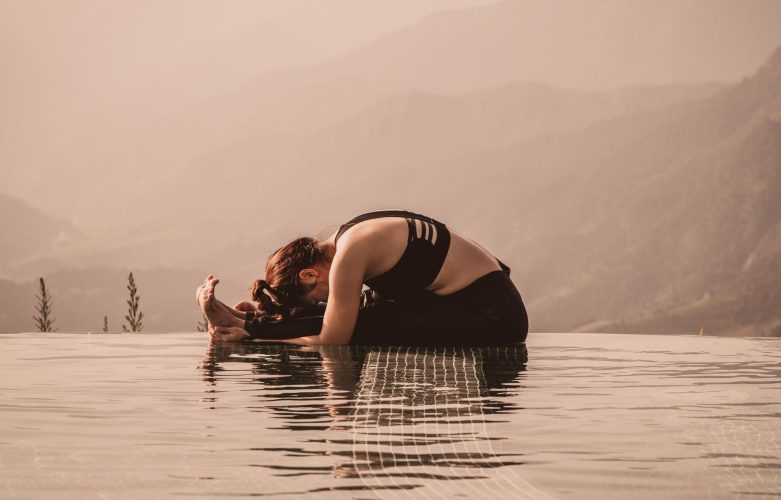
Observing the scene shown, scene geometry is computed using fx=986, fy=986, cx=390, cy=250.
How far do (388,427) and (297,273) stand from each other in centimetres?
241

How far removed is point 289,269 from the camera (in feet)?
15.9

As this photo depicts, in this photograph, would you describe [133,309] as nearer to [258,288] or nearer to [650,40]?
[258,288]

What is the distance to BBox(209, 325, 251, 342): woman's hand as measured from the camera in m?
5.26

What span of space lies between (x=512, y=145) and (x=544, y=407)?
17789 centimetres

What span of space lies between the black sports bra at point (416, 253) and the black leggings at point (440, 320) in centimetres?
13

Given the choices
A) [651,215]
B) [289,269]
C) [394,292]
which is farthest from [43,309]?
[651,215]

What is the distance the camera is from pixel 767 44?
170 meters

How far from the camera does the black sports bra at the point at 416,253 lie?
15.5 feet

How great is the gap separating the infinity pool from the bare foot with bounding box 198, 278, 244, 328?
415 millimetres

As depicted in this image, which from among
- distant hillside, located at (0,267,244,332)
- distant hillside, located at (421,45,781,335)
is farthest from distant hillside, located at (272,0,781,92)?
distant hillside, located at (0,267,244,332)

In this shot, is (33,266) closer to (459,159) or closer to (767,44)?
(459,159)

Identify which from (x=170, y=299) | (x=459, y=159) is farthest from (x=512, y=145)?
(x=170, y=299)

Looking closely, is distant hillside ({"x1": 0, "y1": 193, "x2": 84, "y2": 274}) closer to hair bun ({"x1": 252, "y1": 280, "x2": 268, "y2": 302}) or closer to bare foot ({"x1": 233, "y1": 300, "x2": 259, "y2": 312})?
bare foot ({"x1": 233, "y1": 300, "x2": 259, "y2": 312})

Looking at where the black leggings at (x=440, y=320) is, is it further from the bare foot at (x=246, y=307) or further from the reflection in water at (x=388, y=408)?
the bare foot at (x=246, y=307)
